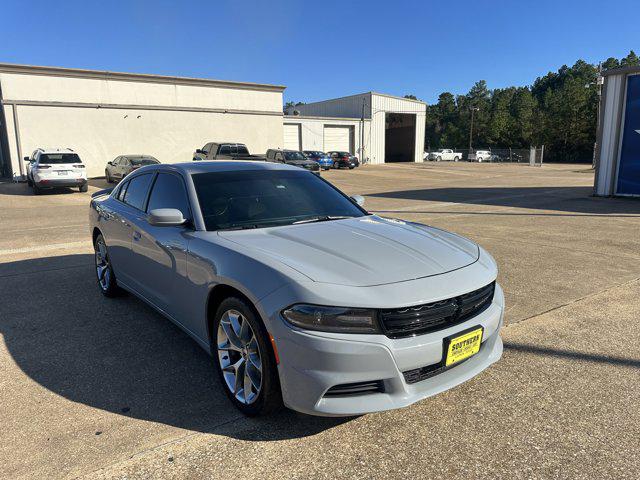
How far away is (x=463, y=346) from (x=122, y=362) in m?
2.60

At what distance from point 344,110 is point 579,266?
45.5 metres

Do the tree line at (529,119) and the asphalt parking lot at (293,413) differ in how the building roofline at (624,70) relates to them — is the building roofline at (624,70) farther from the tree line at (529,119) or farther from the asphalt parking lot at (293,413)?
the tree line at (529,119)

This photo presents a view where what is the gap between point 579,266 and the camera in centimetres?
644

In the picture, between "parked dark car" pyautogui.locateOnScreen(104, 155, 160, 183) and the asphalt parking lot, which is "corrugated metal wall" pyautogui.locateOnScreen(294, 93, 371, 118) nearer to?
"parked dark car" pyautogui.locateOnScreen(104, 155, 160, 183)

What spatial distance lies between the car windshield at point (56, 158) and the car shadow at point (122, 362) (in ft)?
49.6

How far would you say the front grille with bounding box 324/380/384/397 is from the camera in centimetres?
242

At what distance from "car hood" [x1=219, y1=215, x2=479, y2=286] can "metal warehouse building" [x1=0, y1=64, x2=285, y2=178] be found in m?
27.7

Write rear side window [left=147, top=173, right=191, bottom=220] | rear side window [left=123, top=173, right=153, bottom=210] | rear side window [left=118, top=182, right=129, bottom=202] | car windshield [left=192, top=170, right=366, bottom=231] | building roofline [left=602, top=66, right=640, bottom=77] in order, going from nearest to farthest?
1. car windshield [left=192, top=170, right=366, bottom=231]
2. rear side window [left=147, top=173, right=191, bottom=220]
3. rear side window [left=123, top=173, right=153, bottom=210]
4. rear side window [left=118, top=182, right=129, bottom=202]
5. building roofline [left=602, top=66, right=640, bottom=77]

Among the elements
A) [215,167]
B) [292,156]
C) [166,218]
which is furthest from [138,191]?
[292,156]

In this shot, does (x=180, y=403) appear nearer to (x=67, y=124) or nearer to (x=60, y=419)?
(x=60, y=419)

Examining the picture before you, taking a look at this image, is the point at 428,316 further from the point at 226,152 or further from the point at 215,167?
the point at 226,152

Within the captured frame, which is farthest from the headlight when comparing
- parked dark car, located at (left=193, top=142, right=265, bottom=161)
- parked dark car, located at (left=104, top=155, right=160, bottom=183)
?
parked dark car, located at (left=193, top=142, right=265, bottom=161)

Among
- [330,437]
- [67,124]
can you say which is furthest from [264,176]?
[67,124]

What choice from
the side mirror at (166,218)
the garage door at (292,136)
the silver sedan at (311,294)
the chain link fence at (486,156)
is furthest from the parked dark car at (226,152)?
the chain link fence at (486,156)
